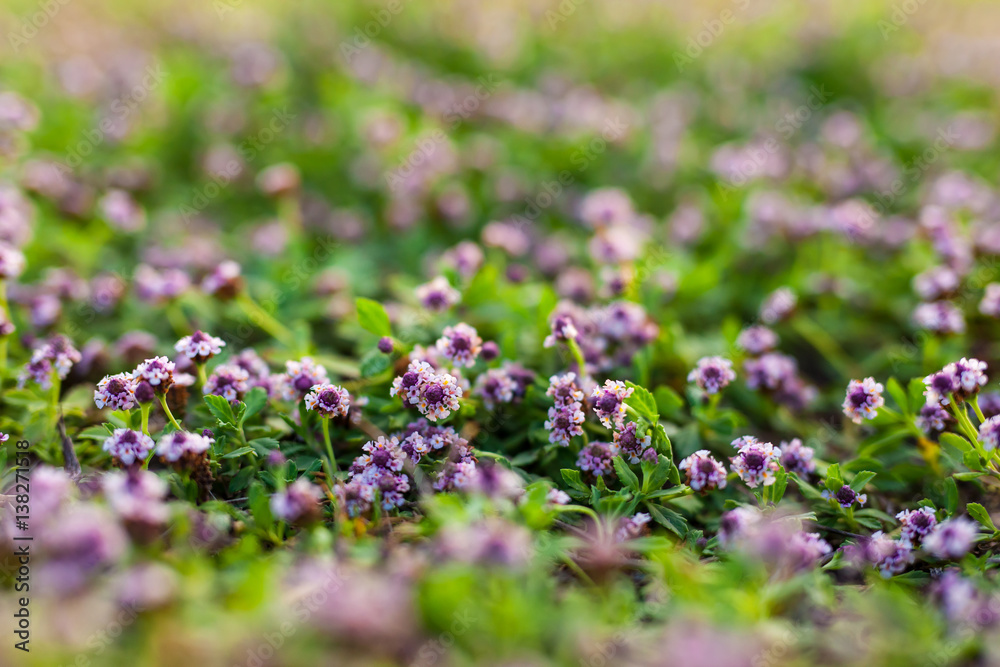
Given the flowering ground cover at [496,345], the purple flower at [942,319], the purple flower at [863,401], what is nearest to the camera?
the flowering ground cover at [496,345]

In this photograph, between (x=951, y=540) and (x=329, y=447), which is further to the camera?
(x=329, y=447)

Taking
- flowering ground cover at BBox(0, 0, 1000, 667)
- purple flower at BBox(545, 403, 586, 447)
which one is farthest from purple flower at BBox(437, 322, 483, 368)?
purple flower at BBox(545, 403, 586, 447)

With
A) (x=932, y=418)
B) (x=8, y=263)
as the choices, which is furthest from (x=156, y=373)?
(x=932, y=418)

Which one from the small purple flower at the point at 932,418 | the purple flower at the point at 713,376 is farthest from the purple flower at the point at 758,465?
the small purple flower at the point at 932,418

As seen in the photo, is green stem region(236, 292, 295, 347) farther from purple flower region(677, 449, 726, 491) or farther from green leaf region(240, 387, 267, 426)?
purple flower region(677, 449, 726, 491)

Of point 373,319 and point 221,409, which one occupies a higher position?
point 373,319

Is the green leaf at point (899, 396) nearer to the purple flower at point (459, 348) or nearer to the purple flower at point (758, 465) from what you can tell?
the purple flower at point (758, 465)

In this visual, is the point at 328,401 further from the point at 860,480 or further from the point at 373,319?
the point at 860,480
